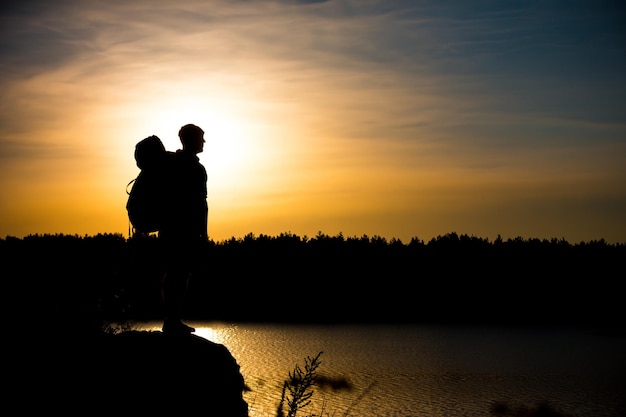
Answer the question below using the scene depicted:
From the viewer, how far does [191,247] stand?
7785 millimetres

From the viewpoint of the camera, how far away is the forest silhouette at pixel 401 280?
64250 mm

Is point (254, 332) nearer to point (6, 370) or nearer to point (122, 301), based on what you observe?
point (122, 301)

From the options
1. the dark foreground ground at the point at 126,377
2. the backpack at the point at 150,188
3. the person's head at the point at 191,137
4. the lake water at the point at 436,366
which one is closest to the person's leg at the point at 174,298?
the dark foreground ground at the point at 126,377

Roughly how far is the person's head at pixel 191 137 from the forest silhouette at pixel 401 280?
167ft

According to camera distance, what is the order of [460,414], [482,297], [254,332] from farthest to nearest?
[482,297] → [254,332] → [460,414]

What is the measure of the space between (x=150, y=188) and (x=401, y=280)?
66.8 m

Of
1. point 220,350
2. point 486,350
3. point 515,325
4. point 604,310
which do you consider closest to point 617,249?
point 604,310

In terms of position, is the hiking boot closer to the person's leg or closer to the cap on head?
the person's leg

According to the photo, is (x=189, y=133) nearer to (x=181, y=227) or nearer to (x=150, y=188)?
(x=150, y=188)

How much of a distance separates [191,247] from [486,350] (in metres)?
38.3

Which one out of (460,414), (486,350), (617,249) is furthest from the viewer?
(617,249)

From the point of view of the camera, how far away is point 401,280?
7312 centimetres

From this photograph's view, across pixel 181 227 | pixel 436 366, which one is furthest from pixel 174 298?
pixel 436 366

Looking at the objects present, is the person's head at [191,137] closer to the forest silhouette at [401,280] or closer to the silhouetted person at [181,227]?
the silhouetted person at [181,227]
